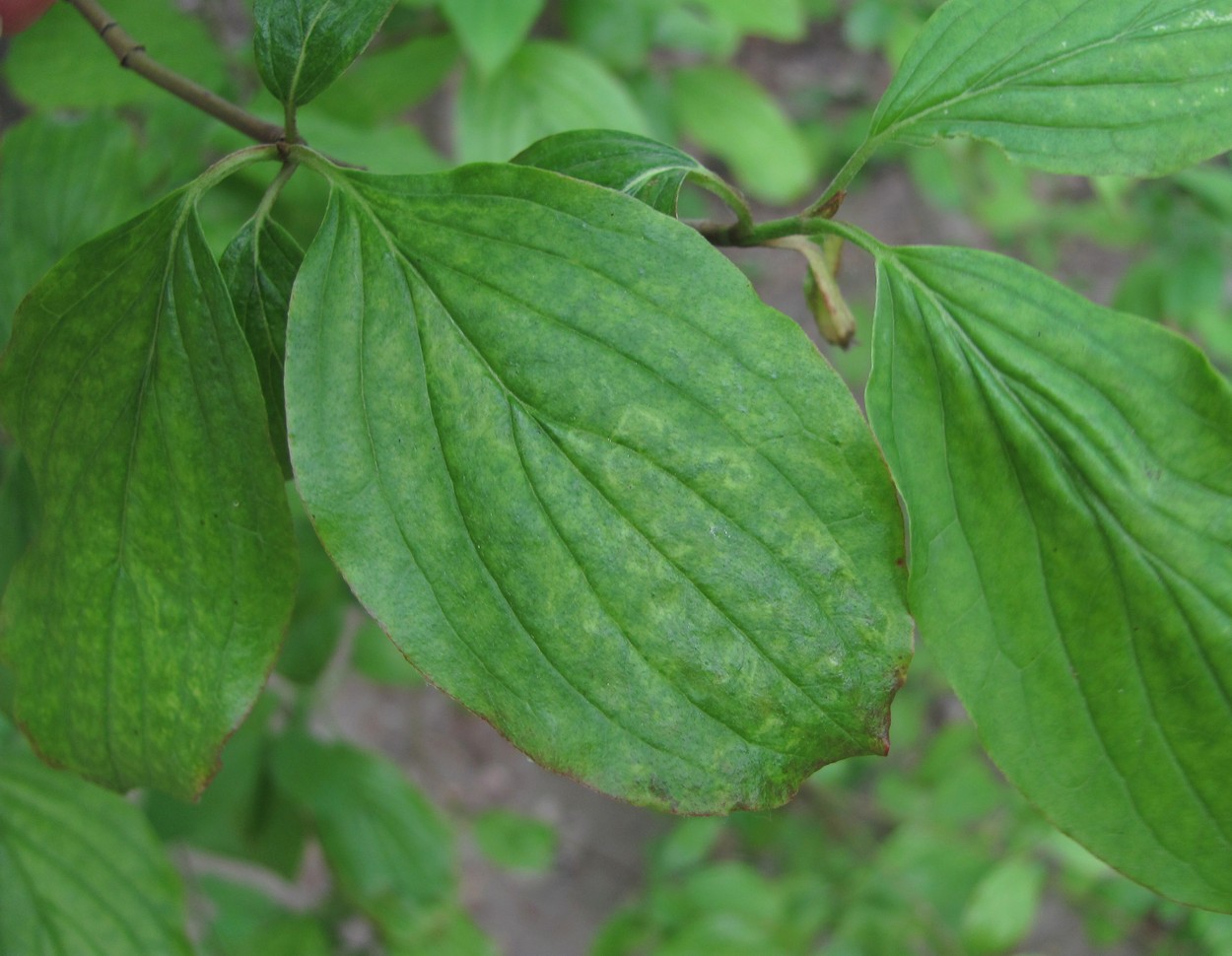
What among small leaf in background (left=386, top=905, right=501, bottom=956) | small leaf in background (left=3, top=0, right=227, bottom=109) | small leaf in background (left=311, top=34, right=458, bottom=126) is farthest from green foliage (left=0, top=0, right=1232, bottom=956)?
small leaf in background (left=386, top=905, right=501, bottom=956)

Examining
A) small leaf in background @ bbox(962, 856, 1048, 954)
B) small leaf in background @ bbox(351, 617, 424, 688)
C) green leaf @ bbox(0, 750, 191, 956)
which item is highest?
green leaf @ bbox(0, 750, 191, 956)

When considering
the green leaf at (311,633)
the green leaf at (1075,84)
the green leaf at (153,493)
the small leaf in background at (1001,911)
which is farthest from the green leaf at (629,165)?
the small leaf in background at (1001,911)

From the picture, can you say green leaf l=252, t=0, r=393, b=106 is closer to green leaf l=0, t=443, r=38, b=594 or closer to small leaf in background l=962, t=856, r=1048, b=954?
green leaf l=0, t=443, r=38, b=594

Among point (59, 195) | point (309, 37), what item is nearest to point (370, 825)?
point (59, 195)

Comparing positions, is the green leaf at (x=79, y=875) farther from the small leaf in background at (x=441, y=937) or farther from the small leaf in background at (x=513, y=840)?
the small leaf in background at (x=513, y=840)

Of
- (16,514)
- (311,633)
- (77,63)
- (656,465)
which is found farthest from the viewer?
(311,633)

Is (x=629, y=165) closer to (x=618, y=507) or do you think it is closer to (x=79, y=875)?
(x=618, y=507)
